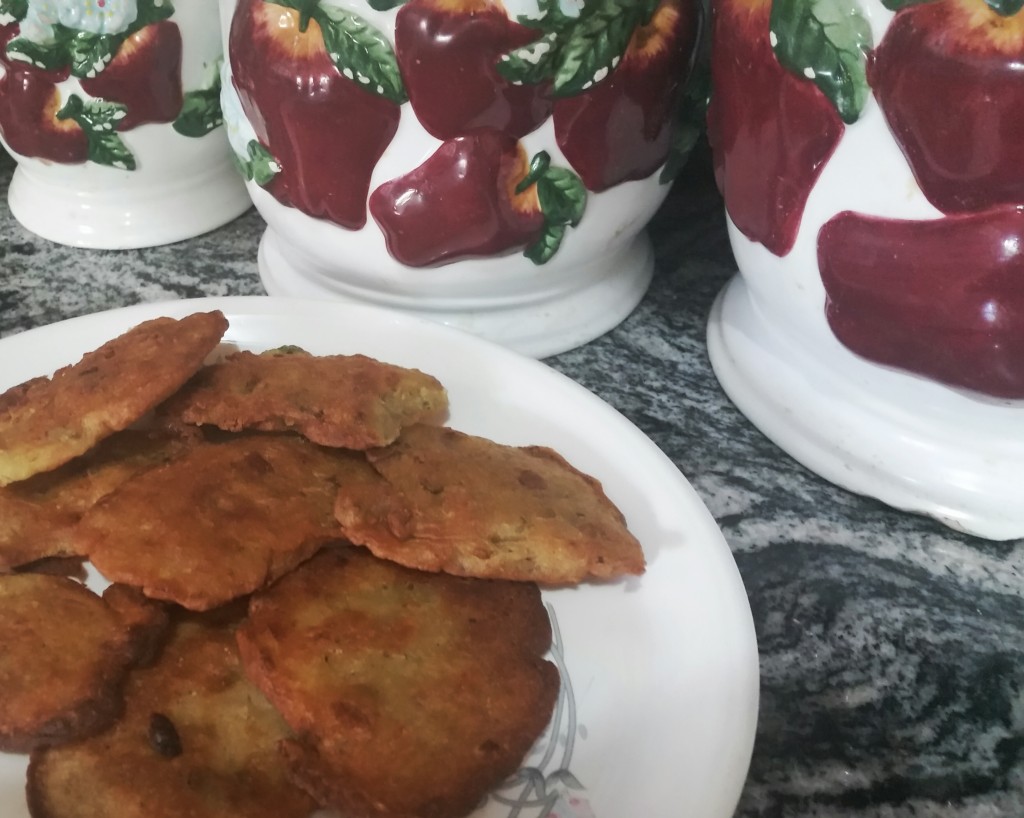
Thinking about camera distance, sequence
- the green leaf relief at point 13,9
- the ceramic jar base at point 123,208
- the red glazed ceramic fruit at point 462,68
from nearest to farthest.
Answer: the red glazed ceramic fruit at point 462,68 → the green leaf relief at point 13,9 → the ceramic jar base at point 123,208

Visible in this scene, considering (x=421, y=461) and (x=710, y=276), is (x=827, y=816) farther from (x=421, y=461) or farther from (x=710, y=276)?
(x=710, y=276)

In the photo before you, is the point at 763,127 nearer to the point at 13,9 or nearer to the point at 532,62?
the point at 532,62

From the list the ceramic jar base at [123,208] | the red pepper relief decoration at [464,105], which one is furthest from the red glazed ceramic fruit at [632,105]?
the ceramic jar base at [123,208]

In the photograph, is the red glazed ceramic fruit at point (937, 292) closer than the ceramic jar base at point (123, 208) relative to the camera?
Yes

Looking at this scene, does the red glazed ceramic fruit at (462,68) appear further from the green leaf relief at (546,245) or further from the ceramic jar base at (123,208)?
the ceramic jar base at (123,208)

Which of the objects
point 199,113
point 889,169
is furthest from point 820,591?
point 199,113

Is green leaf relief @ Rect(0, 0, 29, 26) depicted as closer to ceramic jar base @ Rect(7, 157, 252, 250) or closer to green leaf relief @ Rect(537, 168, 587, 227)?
ceramic jar base @ Rect(7, 157, 252, 250)

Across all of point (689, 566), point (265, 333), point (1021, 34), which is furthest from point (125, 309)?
point (1021, 34)
